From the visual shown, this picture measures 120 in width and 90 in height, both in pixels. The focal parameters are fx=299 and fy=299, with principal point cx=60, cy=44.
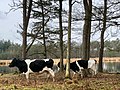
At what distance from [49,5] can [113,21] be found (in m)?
6.13

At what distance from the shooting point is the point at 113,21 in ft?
73.1

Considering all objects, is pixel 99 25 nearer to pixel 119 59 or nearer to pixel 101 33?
pixel 101 33

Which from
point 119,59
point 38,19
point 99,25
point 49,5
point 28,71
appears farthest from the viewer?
point 119,59

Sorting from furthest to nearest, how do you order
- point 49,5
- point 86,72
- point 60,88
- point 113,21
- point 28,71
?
1. point 49,5
2. point 113,21
3. point 86,72
4. point 28,71
5. point 60,88

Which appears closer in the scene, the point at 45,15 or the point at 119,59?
the point at 45,15

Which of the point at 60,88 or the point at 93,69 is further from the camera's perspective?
the point at 93,69

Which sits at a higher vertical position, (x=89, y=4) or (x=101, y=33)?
(x=89, y=4)

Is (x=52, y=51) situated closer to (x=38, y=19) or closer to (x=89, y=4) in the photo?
(x=38, y=19)

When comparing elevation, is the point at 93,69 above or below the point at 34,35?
below

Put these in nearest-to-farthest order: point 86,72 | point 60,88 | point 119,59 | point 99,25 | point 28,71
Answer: point 60,88 → point 28,71 → point 86,72 → point 99,25 → point 119,59

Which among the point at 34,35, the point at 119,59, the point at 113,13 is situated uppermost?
the point at 113,13

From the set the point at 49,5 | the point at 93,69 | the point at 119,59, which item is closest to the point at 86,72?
the point at 93,69

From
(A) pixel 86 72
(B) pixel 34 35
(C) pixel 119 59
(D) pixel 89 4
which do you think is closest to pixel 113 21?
(D) pixel 89 4

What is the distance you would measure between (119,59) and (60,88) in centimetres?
4393
